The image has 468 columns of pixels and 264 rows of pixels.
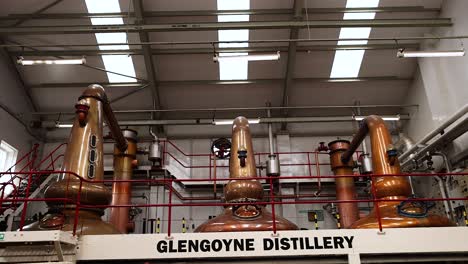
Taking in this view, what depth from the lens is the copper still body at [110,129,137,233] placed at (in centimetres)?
1102

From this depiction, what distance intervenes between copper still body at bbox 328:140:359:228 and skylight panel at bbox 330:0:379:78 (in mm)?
2966

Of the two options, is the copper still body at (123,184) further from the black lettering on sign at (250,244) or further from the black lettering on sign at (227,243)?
the black lettering on sign at (250,244)

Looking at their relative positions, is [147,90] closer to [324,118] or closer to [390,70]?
[324,118]

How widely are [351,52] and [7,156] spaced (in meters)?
12.8

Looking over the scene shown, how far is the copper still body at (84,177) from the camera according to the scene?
19.3 ft

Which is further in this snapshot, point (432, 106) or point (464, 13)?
point (432, 106)

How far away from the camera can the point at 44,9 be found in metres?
11.9

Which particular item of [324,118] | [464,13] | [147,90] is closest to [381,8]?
[464,13]

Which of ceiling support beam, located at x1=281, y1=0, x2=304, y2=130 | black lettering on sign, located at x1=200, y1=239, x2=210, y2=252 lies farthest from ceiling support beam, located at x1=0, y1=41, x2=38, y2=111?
black lettering on sign, located at x1=200, y1=239, x2=210, y2=252

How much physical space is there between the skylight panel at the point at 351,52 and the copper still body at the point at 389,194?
496cm

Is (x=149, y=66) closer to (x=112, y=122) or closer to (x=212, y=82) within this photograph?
(x=212, y=82)

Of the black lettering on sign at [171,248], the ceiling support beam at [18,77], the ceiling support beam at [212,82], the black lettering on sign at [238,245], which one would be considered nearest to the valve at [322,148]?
the ceiling support beam at [212,82]

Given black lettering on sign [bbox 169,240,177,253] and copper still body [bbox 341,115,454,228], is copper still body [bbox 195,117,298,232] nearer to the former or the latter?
black lettering on sign [bbox 169,240,177,253]

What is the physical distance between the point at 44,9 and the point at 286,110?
9201 mm
